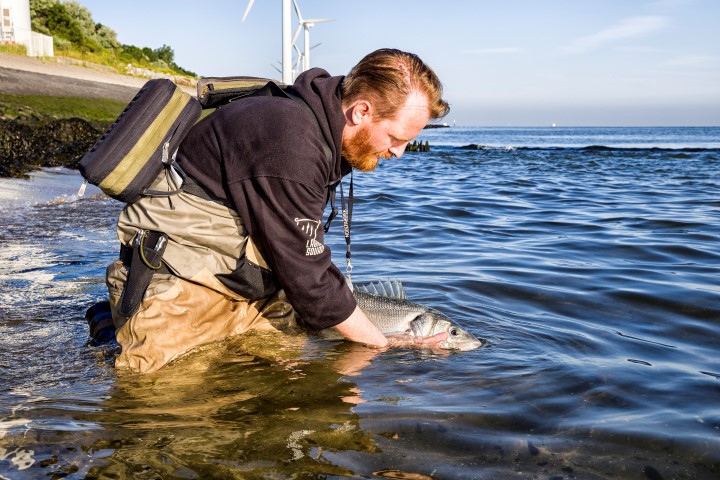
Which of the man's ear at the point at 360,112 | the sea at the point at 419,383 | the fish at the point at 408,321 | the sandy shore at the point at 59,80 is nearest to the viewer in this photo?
the sea at the point at 419,383

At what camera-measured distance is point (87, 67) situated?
134 ft

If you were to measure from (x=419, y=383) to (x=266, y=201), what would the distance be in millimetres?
1591

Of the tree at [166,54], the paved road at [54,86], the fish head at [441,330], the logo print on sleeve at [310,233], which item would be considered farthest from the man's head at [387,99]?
the tree at [166,54]

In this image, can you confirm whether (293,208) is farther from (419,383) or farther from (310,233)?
(419,383)

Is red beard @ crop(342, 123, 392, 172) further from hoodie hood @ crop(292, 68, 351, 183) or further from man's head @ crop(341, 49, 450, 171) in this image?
hoodie hood @ crop(292, 68, 351, 183)

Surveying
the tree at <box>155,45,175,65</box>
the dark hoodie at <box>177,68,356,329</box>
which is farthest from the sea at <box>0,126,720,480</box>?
the tree at <box>155,45,175,65</box>

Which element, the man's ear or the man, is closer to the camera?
the man

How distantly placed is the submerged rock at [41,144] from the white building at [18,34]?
2066cm

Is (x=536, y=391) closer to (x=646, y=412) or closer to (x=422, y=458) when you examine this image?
(x=646, y=412)

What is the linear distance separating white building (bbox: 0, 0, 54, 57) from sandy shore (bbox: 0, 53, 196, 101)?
7.28ft

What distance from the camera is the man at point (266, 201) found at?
4.08 meters

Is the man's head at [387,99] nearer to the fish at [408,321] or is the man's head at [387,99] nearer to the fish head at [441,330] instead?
the fish at [408,321]

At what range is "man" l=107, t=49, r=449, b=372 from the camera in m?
4.08

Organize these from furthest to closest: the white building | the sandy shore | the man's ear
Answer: the white building, the sandy shore, the man's ear
